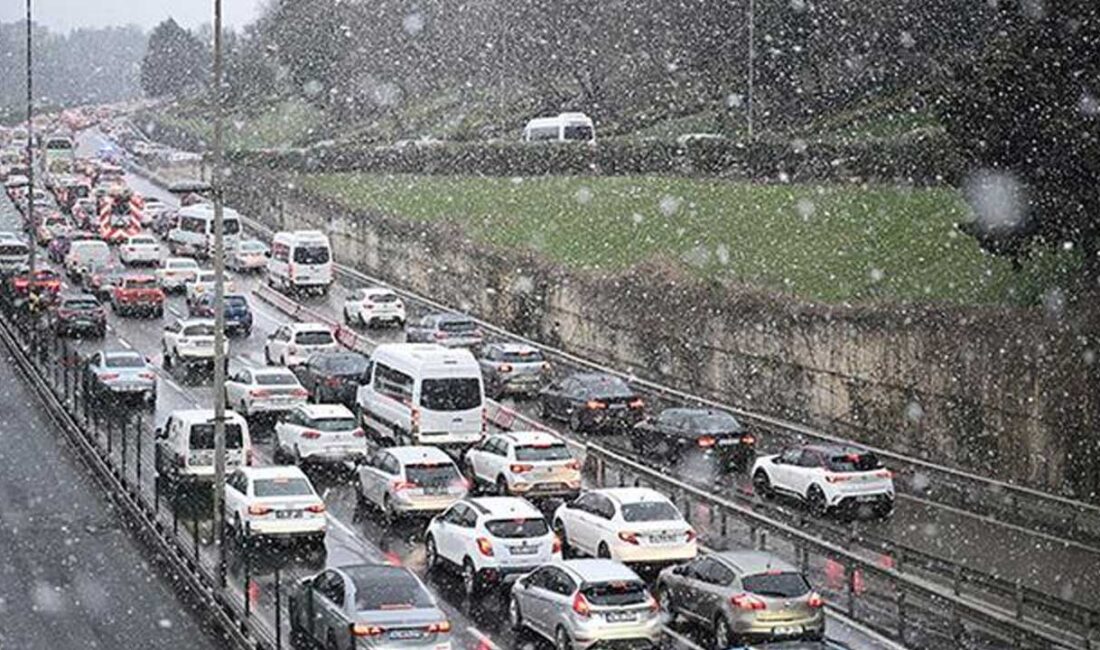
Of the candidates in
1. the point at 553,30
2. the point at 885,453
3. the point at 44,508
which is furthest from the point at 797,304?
the point at 553,30

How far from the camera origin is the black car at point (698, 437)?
38.6m

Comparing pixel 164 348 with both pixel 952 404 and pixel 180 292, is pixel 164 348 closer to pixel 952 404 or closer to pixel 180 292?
pixel 180 292

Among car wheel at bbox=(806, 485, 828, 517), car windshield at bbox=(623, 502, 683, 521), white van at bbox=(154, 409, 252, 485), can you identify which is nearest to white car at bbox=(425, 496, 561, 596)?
car windshield at bbox=(623, 502, 683, 521)

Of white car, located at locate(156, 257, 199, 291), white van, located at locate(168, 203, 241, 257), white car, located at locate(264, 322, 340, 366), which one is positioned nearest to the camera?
white car, located at locate(264, 322, 340, 366)

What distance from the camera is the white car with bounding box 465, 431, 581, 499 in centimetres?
3509

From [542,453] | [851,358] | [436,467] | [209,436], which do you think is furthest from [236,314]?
[436,467]

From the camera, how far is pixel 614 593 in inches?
998

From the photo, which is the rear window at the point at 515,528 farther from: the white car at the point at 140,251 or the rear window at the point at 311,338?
the white car at the point at 140,251

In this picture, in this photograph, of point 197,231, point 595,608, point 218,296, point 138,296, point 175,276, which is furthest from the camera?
point 197,231

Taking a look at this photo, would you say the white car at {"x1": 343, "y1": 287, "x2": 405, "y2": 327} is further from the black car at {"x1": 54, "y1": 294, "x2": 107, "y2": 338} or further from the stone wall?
the black car at {"x1": 54, "y1": 294, "x2": 107, "y2": 338}

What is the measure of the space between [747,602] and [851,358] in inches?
652

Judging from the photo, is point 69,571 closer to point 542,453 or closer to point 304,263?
point 542,453

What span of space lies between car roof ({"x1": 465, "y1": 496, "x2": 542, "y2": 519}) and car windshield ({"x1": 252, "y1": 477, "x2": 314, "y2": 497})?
13.3ft

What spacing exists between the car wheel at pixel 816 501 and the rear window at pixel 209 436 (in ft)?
37.8
